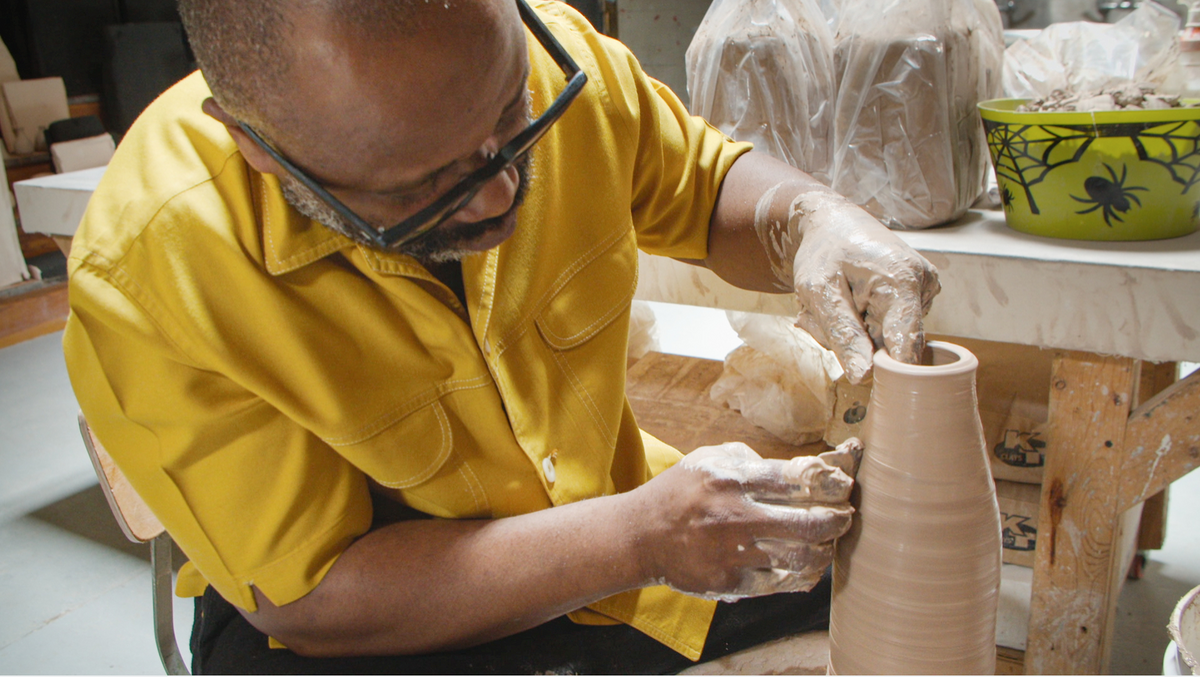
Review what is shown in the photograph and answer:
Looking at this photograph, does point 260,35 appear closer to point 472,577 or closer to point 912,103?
point 472,577

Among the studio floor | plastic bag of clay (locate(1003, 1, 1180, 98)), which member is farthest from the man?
the studio floor

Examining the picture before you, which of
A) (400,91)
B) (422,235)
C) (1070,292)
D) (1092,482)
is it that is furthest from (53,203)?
(1092,482)

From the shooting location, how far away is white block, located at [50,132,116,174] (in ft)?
14.4

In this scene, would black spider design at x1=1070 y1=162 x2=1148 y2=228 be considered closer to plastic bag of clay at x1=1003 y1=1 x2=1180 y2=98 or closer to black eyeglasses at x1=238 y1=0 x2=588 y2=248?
plastic bag of clay at x1=1003 y1=1 x2=1180 y2=98

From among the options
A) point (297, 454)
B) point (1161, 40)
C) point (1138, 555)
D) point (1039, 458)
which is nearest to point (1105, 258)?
point (1039, 458)

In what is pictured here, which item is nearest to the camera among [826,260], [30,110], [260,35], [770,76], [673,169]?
Answer: [260,35]

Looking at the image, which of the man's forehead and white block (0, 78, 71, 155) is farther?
white block (0, 78, 71, 155)

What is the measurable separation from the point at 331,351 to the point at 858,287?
27.4 inches

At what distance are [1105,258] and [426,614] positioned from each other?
4.20 ft

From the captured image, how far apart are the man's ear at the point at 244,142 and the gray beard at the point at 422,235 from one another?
2cm

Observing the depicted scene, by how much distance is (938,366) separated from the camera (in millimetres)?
907

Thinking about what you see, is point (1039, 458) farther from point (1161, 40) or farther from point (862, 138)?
point (1161, 40)

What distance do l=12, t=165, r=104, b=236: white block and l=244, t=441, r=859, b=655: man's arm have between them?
1.91 meters

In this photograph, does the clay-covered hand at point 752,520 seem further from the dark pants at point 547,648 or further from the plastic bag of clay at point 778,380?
the plastic bag of clay at point 778,380
